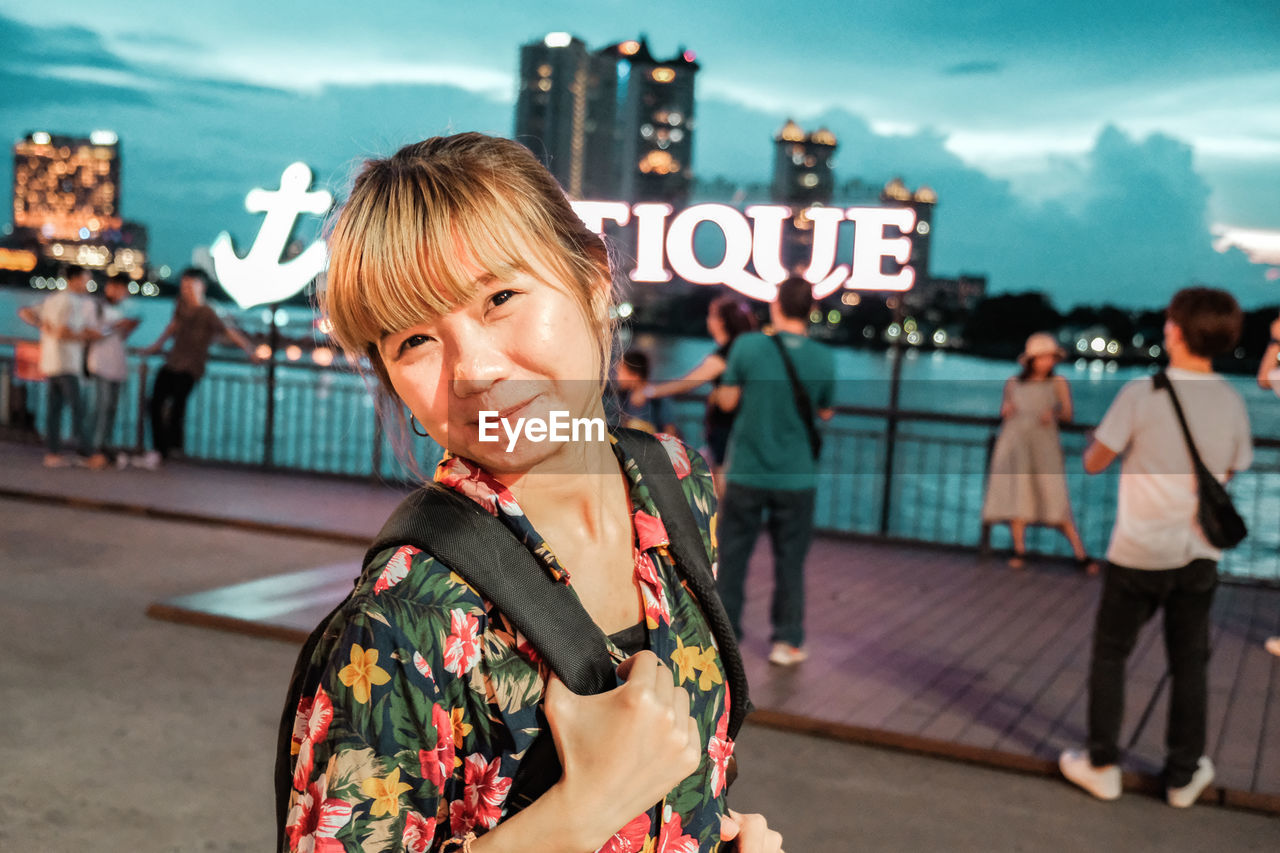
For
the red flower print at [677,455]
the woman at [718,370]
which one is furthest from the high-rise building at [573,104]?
the red flower print at [677,455]

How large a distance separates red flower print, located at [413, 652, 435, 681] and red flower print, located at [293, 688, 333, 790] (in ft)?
0.27

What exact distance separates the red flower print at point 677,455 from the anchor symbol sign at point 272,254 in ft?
33.4

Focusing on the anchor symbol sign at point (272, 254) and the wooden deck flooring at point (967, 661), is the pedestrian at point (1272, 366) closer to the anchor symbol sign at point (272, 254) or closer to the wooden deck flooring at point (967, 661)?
the wooden deck flooring at point (967, 661)

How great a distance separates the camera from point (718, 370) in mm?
6633

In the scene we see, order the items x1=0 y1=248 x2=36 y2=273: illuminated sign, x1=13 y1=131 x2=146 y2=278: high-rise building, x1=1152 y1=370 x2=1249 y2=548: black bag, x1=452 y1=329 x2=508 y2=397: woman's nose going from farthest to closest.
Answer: x1=0 y1=248 x2=36 y2=273: illuminated sign, x1=13 y1=131 x2=146 y2=278: high-rise building, x1=1152 y1=370 x2=1249 y2=548: black bag, x1=452 y1=329 x2=508 y2=397: woman's nose

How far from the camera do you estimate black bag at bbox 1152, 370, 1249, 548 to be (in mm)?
3922

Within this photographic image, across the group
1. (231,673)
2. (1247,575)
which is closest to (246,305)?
(231,673)

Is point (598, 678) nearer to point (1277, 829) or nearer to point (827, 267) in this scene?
point (1277, 829)

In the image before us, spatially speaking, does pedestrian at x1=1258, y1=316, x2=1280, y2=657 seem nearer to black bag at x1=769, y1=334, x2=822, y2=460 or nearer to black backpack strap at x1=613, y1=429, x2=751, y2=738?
black bag at x1=769, y1=334, x2=822, y2=460

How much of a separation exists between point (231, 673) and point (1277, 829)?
4.49 metres

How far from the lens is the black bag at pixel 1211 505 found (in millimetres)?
3922

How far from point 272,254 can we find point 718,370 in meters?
6.44

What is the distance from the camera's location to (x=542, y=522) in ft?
3.92

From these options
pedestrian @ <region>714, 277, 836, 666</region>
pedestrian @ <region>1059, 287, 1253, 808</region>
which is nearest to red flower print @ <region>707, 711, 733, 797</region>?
pedestrian @ <region>1059, 287, 1253, 808</region>
